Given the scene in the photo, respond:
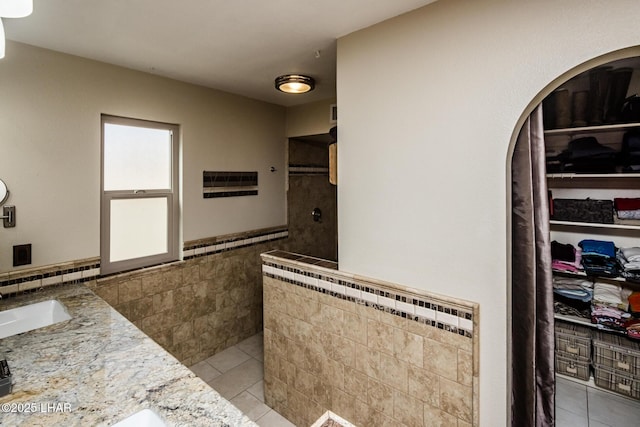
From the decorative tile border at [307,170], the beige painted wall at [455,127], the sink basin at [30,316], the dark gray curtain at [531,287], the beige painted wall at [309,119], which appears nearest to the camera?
the beige painted wall at [455,127]

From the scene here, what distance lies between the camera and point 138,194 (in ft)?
7.95

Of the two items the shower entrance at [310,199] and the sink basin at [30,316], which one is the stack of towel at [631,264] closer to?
the shower entrance at [310,199]

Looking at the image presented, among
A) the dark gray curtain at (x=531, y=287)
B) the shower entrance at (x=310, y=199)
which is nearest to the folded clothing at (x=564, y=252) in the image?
the dark gray curtain at (x=531, y=287)

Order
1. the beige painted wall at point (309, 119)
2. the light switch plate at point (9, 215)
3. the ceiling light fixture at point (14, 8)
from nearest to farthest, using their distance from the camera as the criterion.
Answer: the ceiling light fixture at point (14, 8) < the light switch plate at point (9, 215) < the beige painted wall at point (309, 119)

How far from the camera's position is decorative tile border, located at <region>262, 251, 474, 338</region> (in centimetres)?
141

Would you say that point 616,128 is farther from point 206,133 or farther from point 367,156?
point 206,133

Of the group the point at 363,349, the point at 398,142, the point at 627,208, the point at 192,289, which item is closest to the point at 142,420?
the point at 363,349

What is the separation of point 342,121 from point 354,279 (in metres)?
0.92

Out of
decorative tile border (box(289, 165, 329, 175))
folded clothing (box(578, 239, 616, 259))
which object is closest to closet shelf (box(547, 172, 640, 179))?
folded clothing (box(578, 239, 616, 259))

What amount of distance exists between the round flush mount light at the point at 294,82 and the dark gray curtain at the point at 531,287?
161cm

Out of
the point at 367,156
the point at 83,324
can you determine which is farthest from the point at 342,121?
the point at 83,324

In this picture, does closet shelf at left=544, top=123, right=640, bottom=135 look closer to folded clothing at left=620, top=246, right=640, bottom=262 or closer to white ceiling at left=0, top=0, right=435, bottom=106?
folded clothing at left=620, top=246, right=640, bottom=262

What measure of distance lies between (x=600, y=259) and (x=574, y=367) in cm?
86

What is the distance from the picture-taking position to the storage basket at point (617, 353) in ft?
6.97
